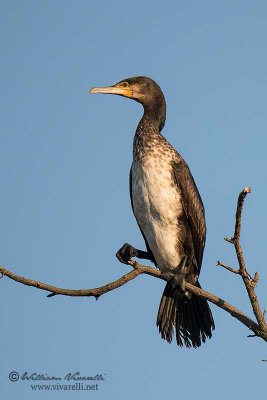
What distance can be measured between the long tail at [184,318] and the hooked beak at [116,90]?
2.34 metres

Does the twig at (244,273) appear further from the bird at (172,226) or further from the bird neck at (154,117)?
the bird neck at (154,117)

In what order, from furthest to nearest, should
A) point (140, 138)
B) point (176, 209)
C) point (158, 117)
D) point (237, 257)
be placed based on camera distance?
point (158, 117) < point (140, 138) < point (176, 209) < point (237, 257)

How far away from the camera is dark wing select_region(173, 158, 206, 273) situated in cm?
720

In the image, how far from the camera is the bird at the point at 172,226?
7145mm

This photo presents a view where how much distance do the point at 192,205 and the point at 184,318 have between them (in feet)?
3.71

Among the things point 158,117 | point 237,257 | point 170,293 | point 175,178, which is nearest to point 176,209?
point 175,178

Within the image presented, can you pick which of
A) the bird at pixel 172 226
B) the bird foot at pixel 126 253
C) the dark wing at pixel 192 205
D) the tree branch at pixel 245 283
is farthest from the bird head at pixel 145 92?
the tree branch at pixel 245 283

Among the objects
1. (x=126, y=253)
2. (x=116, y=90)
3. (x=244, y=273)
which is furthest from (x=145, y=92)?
(x=244, y=273)

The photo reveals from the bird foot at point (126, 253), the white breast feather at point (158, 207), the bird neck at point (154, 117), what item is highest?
→ the bird neck at point (154, 117)

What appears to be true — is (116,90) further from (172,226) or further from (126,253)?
(126,253)

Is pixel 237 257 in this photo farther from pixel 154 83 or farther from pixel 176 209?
pixel 154 83

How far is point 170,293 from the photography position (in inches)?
289

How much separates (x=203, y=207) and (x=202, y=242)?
14.6 inches

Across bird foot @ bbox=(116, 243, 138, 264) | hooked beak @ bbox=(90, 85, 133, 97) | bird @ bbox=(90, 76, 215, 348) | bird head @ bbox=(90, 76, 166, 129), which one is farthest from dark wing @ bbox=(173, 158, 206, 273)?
hooked beak @ bbox=(90, 85, 133, 97)
